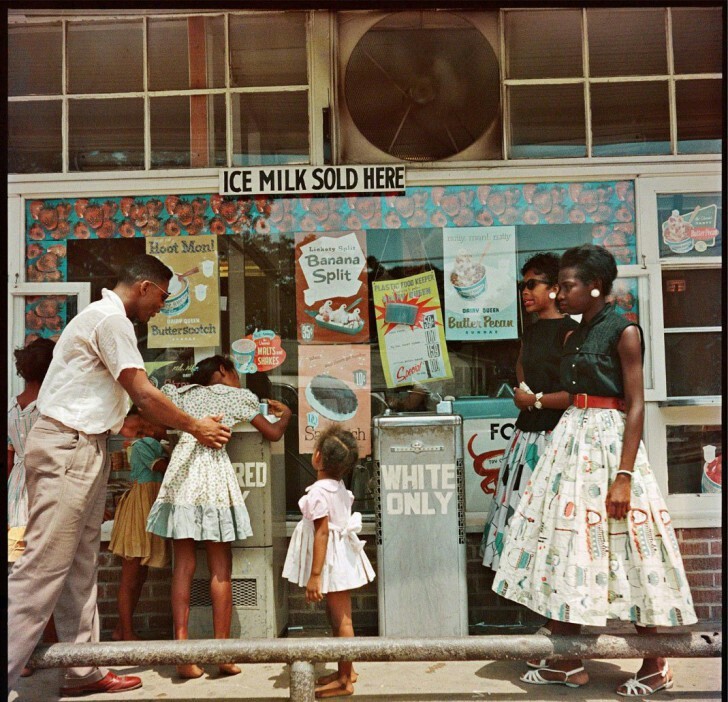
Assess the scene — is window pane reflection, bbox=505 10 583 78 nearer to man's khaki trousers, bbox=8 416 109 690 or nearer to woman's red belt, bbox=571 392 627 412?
woman's red belt, bbox=571 392 627 412

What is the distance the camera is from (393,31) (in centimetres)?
491

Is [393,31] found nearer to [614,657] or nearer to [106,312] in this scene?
[106,312]

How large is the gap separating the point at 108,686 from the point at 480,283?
2966 millimetres

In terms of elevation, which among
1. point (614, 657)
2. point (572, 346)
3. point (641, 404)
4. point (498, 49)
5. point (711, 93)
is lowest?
point (614, 657)

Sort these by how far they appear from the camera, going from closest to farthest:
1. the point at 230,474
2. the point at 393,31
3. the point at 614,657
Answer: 1. the point at 614,657
2. the point at 230,474
3. the point at 393,31

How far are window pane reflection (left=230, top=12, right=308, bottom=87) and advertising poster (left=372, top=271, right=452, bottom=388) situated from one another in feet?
4.92

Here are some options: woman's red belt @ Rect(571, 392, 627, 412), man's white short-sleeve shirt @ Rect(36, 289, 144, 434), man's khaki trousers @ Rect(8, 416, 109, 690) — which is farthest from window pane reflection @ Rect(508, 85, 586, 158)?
man's khaki trousers @ Rect(8, 416, 109, 690)

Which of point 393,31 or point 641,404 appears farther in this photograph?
point 393,31

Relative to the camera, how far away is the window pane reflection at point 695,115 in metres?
4.92

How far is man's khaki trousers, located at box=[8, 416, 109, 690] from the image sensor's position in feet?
12.1

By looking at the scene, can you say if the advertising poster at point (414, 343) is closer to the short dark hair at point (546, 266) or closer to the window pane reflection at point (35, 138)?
the short dark hair at point (546, 266)

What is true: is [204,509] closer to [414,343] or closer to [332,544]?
[332,544]

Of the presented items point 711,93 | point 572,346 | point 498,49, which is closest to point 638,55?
point 711,93

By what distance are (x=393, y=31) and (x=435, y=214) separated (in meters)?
1.08
